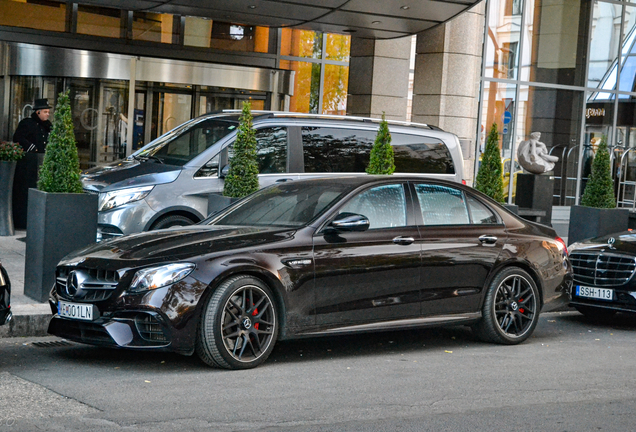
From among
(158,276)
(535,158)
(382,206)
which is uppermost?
(535,158)

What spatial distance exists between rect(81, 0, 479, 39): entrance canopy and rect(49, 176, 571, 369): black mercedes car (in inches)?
304

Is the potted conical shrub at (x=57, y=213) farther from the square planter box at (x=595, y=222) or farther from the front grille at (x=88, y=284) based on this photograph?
the square planter box at (x=595, y=222)

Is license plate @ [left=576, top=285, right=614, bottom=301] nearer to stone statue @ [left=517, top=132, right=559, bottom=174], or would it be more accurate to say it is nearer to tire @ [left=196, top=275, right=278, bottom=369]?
tire @ [left=196, top=275, right=278, bottom=369]

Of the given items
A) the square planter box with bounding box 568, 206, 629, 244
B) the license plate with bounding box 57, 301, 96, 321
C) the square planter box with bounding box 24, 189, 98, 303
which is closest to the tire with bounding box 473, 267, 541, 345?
the license plate with bounding box 57, 301, 96, 321

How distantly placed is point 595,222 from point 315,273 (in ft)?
26.3

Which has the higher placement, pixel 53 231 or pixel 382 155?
pixel 382 155

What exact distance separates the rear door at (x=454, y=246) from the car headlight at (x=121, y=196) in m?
3.87

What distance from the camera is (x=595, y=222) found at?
13609 millimetres

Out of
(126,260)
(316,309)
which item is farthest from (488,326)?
(126,260)

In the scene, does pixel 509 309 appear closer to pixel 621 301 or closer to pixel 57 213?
pixel 621 301

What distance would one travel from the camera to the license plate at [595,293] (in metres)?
9.68

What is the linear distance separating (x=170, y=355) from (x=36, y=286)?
210 cm

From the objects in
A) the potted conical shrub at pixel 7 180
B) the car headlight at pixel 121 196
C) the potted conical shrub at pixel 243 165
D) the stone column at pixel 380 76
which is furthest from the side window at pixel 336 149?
the stone column at pixel 380 76

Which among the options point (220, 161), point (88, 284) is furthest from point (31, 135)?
point (88, 284)
